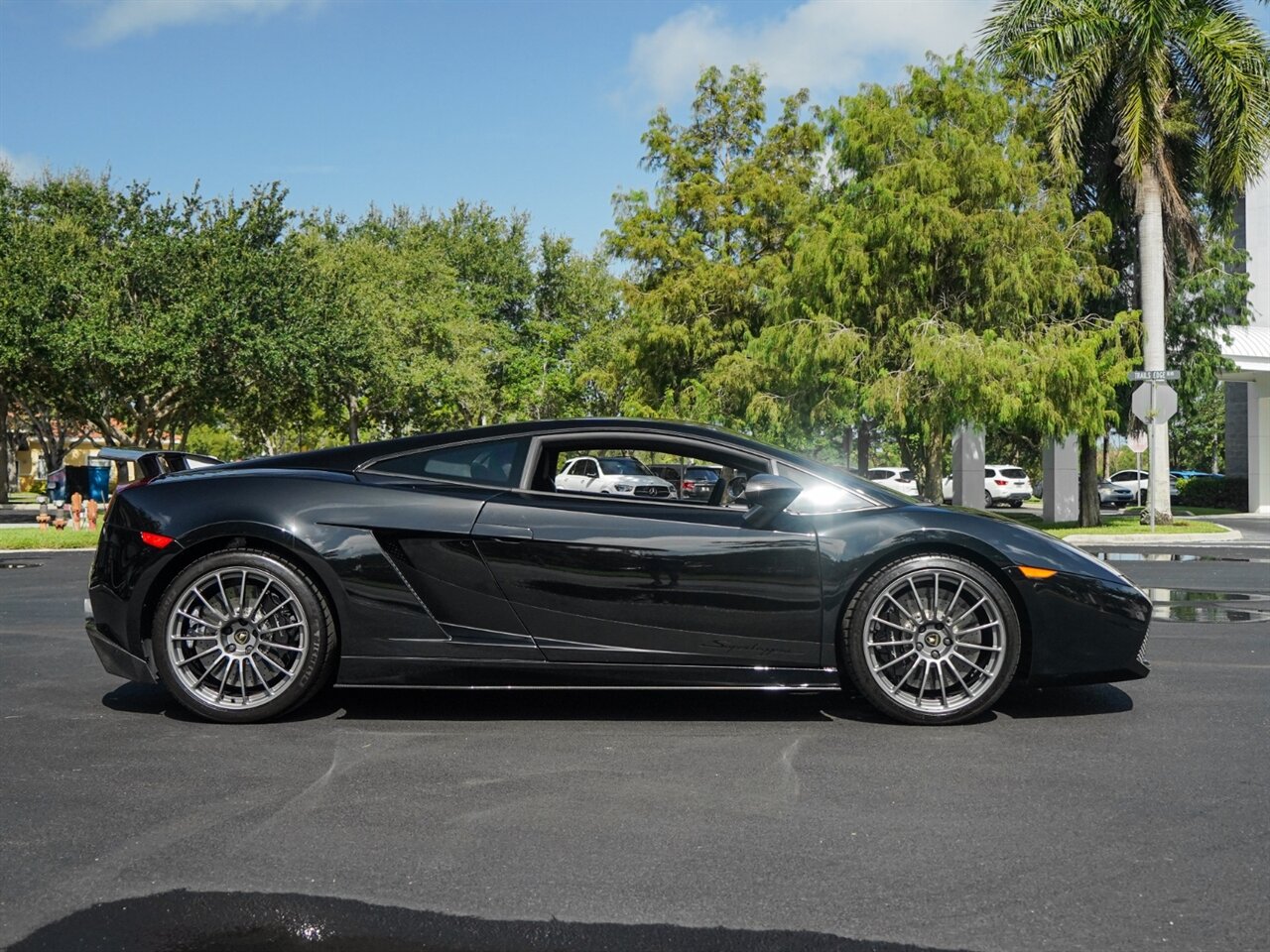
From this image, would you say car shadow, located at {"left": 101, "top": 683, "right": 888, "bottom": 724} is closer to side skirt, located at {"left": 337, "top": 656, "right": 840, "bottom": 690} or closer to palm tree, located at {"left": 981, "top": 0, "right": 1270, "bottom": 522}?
side skirt, located at {"left": 337, "top": 656, "right": 840, "bottom": 690}

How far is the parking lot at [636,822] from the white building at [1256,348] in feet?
98.9

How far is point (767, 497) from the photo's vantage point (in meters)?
5.23

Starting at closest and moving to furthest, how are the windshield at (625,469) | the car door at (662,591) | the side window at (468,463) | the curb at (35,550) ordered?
the car door at (662,591), the side window at (468,463), the windshield at (625,469), the curb at (35,550)

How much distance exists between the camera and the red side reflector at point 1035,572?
5.25 meters

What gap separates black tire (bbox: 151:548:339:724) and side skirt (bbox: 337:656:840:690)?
0.53 feet

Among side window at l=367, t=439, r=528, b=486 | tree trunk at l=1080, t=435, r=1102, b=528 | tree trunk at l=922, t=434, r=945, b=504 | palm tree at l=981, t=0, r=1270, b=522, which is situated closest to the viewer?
side window at l=367, t=439, r=528, b=486

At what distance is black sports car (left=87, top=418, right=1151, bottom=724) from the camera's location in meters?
5.23

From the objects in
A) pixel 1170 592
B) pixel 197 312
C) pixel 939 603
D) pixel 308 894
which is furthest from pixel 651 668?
pixel 197 312

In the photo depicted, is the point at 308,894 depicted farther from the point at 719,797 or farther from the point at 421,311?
the point at 421,311

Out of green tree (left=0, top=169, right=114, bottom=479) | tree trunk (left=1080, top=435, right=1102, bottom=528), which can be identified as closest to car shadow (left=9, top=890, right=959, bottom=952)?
tree trunk (left=1080, top=435, right=1102, bottom=528)

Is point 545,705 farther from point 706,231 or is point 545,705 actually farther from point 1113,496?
point 1113,496

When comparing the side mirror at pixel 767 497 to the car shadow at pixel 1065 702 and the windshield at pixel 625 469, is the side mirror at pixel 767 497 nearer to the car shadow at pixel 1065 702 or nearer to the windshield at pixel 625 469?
the car shadow at pixel 1065 702

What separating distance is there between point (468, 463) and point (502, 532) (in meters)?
0.39

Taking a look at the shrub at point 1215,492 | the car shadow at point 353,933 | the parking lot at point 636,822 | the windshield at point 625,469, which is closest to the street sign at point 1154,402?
the windshield at point 625,469
